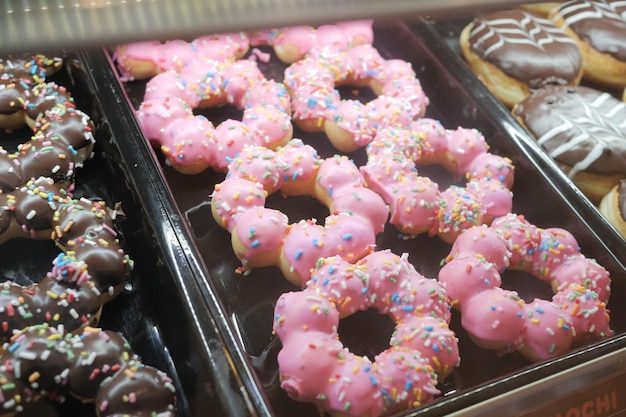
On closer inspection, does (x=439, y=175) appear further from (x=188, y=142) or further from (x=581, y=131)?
(x=188, y=142)

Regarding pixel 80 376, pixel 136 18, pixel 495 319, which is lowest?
pixel 495 319

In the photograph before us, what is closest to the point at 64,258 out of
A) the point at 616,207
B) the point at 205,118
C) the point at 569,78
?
the point at 205,118

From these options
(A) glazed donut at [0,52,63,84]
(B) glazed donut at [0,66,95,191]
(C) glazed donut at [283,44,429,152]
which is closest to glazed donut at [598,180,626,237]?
(C) glazed donut at [283,44,429,152]

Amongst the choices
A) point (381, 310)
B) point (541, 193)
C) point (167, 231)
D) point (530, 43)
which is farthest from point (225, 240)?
point (530, 43)

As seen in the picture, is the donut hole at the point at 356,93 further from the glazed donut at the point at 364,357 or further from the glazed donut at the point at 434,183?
the glazed donut at the point at 364,357

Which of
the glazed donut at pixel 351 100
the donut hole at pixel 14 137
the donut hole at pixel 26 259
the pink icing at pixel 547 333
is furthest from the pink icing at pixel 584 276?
the donut hole at pixel 14 137

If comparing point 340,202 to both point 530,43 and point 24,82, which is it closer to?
point 24,82
